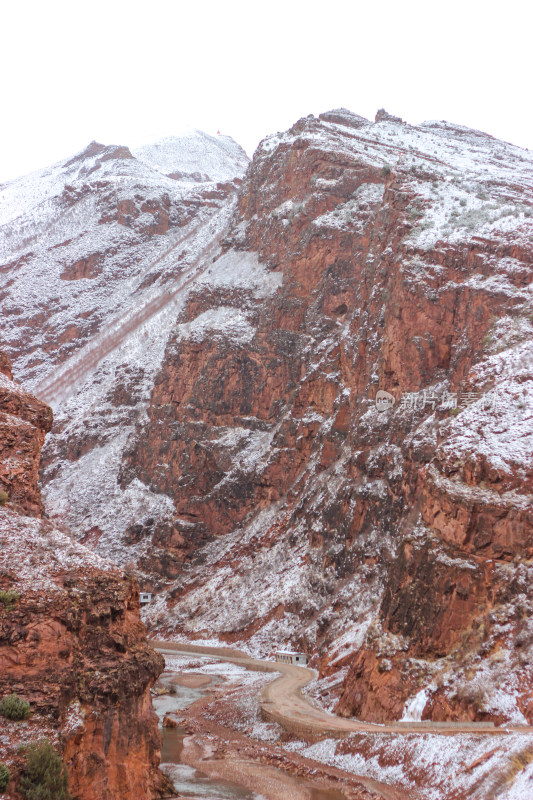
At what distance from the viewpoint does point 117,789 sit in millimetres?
18375

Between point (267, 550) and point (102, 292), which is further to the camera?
point (102, 292)

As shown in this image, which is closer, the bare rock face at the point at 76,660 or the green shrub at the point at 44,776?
the green shrub at the point at 44,776

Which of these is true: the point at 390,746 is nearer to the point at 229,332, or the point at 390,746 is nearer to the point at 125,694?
the point at 125,694

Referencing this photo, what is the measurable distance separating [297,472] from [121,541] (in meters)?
17.4

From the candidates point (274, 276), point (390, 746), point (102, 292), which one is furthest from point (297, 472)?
point (102, 292)

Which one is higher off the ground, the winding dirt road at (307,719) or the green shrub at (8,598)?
the green shrub at (8,598)

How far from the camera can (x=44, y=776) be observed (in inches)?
629

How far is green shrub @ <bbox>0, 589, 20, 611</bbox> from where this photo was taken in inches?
700

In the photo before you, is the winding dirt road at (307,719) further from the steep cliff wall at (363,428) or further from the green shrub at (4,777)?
the green shrub at (4,777)

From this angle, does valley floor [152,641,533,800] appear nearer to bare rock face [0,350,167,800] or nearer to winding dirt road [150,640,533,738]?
winding dirt road [150,640,533,738]

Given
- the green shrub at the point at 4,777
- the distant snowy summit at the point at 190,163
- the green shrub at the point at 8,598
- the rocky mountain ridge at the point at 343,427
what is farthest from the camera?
the distant snowy summit at the point at 190,163

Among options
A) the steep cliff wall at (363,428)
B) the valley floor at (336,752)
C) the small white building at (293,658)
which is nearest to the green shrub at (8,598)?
the valley floor at (336,752)

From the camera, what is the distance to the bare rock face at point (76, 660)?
17297mm

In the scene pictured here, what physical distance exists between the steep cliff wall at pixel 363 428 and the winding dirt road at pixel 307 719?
1.05m
